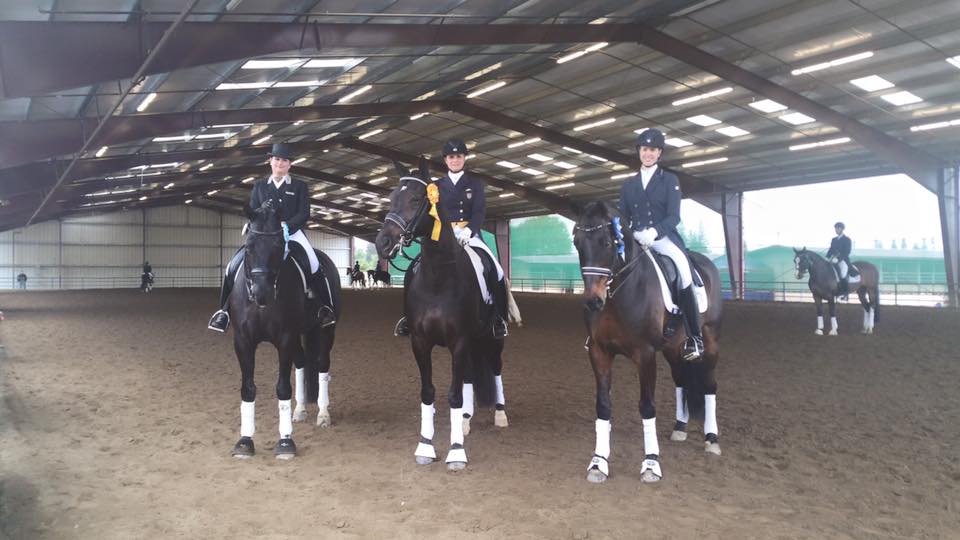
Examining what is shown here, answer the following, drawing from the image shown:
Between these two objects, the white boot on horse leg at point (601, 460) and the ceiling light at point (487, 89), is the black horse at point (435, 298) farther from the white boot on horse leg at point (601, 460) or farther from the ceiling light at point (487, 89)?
the ceiling light at point (487, 89)

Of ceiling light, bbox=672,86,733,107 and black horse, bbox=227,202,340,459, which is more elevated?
ceiling light, bbox=672,86,733,107

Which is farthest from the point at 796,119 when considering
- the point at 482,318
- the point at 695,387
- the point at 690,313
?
the point at 482,318

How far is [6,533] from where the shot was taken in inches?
136

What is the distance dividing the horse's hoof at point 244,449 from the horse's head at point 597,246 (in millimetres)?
3109

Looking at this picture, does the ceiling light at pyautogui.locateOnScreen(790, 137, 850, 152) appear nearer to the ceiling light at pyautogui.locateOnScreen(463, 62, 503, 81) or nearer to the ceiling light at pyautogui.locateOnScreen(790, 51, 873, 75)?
the ceiling light at pyautogui.locateOnScreen(790, 51, 873, 75)

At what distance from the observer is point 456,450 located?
4.79m

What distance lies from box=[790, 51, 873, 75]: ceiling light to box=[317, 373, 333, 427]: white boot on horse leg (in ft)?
52.4

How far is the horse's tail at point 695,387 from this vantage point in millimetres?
5457

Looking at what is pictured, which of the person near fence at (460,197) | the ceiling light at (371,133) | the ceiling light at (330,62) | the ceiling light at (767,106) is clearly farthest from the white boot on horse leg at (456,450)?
the ceiling light at (371,133)

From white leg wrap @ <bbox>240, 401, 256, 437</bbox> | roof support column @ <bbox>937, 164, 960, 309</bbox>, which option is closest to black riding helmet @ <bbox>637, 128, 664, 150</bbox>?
white leg wrap @ <bbox>240, 401, 256, 437</bbox>

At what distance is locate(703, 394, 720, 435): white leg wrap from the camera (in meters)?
5.21

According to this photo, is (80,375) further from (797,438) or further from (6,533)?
(797,438)

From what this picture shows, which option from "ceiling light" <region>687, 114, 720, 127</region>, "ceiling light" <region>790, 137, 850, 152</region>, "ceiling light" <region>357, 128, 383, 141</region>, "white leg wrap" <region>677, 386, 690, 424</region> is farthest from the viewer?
"ceiling light" <region>357, 128, 383, 141</region>

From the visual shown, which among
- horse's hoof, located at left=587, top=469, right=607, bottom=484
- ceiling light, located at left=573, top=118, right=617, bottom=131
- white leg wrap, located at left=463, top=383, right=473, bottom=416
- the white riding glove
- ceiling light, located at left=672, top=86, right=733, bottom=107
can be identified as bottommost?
horse's hoof, located at left=587, top=469, right=607, bottom=484
